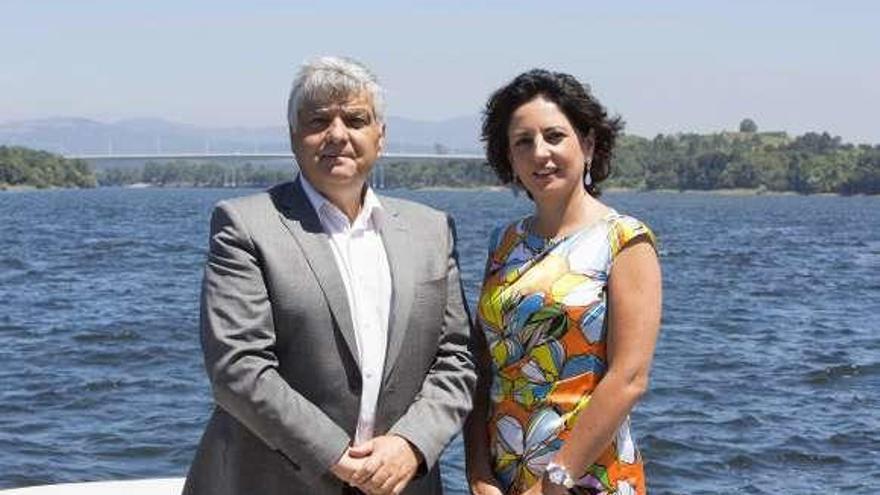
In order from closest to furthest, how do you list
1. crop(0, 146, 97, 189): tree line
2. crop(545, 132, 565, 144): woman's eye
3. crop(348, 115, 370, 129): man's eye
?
crop(348, 115, 370, 129): man's eye
crop(545, 132, 565, 144): woman's eye
crop(0, 146, 97, 189): tree line

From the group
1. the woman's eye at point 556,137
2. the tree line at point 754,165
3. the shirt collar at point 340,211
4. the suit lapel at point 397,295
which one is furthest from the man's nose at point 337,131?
the tree line at point 754,165

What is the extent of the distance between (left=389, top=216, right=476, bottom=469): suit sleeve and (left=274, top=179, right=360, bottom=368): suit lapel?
8.1 inches

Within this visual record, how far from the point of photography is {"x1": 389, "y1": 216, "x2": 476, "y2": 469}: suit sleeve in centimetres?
327

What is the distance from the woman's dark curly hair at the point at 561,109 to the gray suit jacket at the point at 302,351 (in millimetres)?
334

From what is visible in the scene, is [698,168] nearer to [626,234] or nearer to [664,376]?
[664,376]

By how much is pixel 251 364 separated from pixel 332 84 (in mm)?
660

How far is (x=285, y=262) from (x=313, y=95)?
0.39 metres

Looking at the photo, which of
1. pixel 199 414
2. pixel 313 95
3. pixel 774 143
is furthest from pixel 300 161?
pixel 774 143

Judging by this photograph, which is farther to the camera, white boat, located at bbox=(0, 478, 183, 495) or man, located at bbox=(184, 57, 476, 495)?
white boat, located at bbox=(0, 478, 183, 495)

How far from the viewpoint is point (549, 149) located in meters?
3.39

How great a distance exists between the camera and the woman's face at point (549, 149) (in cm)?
339

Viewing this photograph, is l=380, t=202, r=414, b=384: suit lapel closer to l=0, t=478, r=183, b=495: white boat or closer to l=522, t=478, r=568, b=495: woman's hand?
l=522, t=478, r=568, b=495: woman's hand

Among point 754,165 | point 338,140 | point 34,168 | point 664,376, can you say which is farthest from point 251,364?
point 754,165

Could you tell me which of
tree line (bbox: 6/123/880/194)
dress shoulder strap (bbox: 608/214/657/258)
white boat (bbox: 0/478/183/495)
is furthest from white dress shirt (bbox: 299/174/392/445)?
tree line (bbox: 6/123/880/194)
